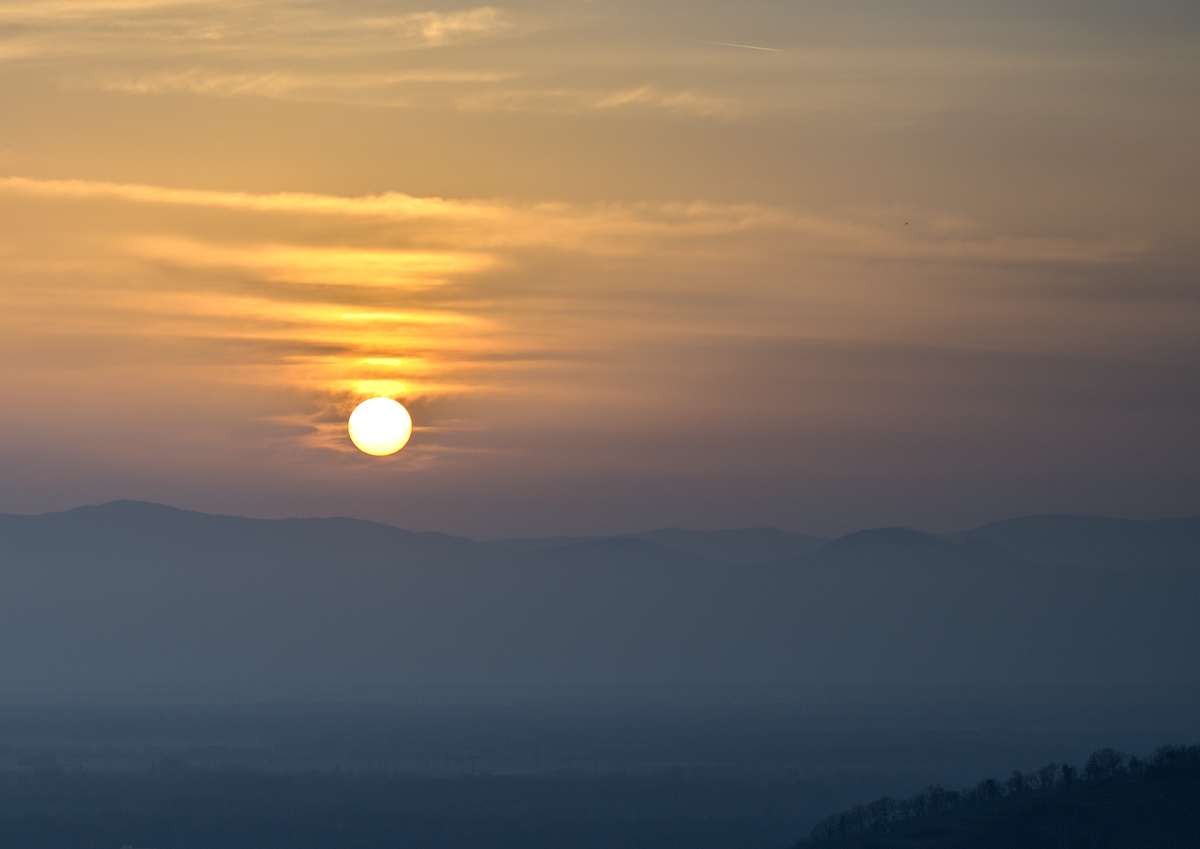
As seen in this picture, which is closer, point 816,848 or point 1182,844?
point 1182,844

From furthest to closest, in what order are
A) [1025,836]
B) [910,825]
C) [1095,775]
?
1. [1095,775]
2. [910,825]
3. [1025,836]

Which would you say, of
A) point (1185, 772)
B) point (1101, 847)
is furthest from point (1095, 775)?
point (1101, 847)

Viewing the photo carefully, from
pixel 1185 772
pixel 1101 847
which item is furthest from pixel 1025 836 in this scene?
pixel 1185 772

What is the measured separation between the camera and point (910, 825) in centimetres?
12875

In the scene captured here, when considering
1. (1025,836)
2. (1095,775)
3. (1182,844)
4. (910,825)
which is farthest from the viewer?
(1095,775)

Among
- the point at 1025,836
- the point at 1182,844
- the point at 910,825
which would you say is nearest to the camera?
the point at 1182,844

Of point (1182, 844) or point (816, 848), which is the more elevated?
point (816, 848)

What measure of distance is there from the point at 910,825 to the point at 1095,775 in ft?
67.6

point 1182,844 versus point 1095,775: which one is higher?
point 1095,775

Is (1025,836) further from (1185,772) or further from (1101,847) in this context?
(1185,772)

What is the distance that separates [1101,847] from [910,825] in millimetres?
18907

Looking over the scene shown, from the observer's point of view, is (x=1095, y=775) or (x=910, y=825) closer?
(x=910, y=825)

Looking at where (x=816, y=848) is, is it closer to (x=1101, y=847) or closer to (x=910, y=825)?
(x=910, y=825)

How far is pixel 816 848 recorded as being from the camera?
126500mm
